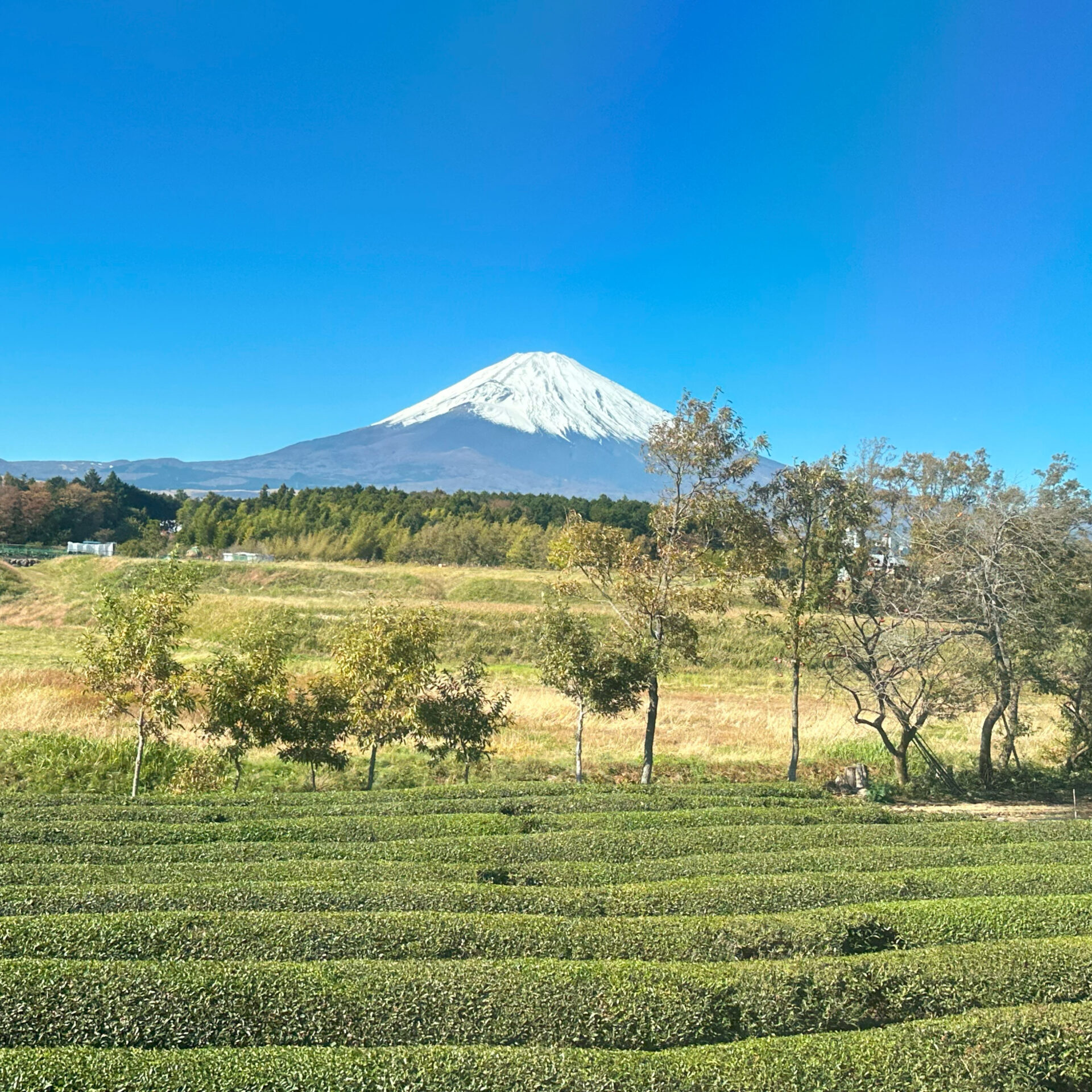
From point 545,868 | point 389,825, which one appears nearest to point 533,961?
point 545,868

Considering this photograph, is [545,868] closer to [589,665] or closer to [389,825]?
[389,825]

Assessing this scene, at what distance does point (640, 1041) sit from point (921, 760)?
19683 millimetres

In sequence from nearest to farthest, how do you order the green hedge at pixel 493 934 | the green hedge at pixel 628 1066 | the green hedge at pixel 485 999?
the green hedge at pixel 628 1066 → the green hedge at pixel 485 999 → the green hedge at pixel 493 934

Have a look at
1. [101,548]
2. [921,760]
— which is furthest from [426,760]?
[101,548]

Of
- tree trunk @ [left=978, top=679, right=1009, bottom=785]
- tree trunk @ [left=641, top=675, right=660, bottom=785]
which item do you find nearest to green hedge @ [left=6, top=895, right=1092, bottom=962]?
tree trunk @ [left=641, top=675, right=660, bottom=785]

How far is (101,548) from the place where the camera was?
81062 mm

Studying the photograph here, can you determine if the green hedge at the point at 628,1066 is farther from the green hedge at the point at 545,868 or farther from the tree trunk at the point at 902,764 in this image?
the tree trunk at the point at 902,764

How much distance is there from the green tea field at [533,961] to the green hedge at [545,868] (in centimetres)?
7

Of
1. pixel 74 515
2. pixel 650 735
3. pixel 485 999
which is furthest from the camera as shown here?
pixel 74 515

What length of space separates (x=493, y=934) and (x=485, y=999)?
4.97 feet

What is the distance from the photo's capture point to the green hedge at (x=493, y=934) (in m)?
8.96

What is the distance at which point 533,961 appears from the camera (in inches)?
338

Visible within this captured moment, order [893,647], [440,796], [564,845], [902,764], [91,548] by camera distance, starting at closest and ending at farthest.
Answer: [564,845] < [440,796] < [893,647] < [902,764] < [91,548]

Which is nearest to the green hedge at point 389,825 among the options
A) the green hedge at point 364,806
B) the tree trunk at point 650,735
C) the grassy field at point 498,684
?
the green hedge at point 364,806
